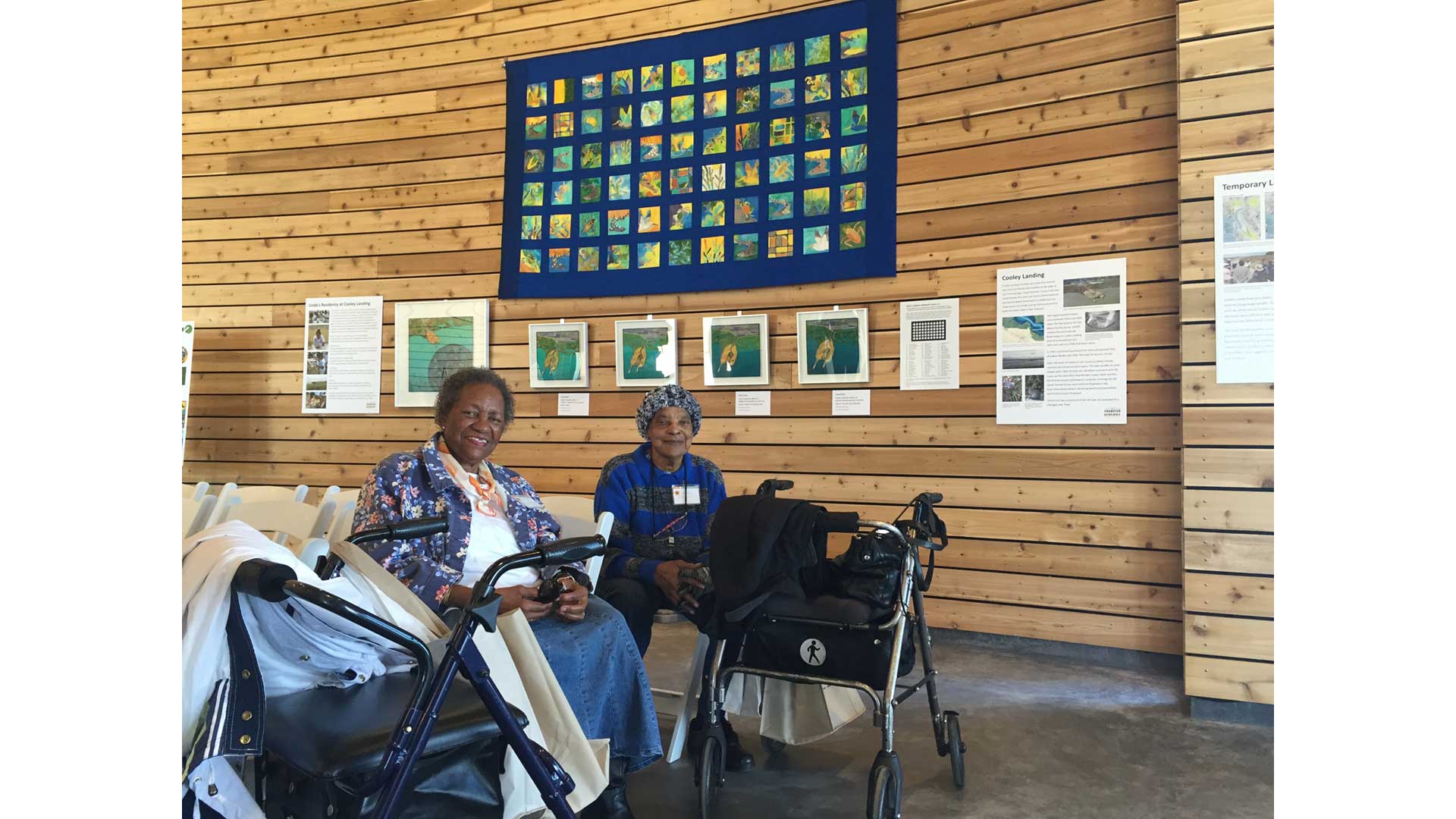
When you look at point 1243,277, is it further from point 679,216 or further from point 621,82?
point 621,82

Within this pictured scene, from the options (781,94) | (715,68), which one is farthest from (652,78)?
(781,94)

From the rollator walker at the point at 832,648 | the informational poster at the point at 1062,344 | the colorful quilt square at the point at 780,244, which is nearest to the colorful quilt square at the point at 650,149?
the colorful quilt square at the point at 780,244

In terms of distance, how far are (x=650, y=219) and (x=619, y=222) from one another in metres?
0.21

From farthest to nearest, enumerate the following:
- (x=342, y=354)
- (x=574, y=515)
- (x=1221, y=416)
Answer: (x=342, y=354)
(x=1221, y=416)
(x=574, y=515)

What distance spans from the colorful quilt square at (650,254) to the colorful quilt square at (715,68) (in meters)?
1.02

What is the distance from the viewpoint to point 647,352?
18.9 feet

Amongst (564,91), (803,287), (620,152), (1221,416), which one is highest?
(564,91)

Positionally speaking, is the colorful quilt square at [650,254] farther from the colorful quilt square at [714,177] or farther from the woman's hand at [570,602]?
the woman's hand at [570,602]

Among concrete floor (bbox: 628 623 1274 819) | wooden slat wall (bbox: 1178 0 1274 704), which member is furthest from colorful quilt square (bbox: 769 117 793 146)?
concrete floor (bbox: 628 623 1274 819)

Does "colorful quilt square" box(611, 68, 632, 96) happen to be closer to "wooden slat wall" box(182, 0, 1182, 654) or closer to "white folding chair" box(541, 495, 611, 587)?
"wooden slat wall" box(182, 0, 1182, 654)

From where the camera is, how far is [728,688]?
334 cm

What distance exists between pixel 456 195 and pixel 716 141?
1824mm

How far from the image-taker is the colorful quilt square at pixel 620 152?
588 cm

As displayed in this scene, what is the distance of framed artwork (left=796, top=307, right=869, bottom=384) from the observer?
524 cm
